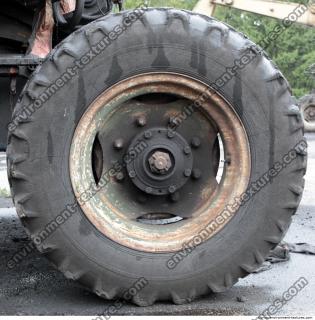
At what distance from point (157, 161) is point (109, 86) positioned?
45 cm

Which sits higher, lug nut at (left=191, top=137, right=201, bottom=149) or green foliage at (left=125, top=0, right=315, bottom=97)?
green foliage at (left=125, top=0, right=315, bottom=97)

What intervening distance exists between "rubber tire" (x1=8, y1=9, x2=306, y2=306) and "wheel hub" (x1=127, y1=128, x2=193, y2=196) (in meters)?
0.34

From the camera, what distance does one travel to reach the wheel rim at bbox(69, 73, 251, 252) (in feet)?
12.0

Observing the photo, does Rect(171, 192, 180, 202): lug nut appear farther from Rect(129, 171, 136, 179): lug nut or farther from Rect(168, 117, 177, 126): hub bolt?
Rect(168, 117, 177, 126): hub bolt

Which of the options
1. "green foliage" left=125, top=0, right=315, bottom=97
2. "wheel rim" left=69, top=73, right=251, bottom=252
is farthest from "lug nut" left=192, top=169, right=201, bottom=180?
"green foliage" left=125, top=0, right=315, bottom=97

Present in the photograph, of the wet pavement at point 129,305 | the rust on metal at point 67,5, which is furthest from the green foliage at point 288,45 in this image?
the wet pavement at point 129,305

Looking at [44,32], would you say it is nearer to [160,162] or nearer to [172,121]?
[172,121]

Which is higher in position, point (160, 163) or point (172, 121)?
point (172, 121)

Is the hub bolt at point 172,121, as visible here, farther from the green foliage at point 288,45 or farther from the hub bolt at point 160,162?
the green foliage at point 288,45

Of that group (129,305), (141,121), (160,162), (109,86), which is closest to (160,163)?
(160,162)

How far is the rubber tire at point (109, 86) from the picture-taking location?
11.7 feet

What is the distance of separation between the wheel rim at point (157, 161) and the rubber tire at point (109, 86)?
0.06 m

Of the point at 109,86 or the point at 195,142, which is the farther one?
the point at 195,142

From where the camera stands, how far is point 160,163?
3.73 meters
